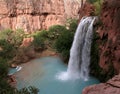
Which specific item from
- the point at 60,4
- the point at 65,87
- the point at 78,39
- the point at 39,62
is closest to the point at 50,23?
the point at 60,4

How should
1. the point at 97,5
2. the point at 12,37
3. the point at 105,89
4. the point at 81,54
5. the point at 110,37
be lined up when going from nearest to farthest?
the point at 105,89 → the point at 110,37 → the point at 81,54 → the point at 97,5 → the point at 12,37

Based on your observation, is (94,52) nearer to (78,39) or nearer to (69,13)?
(78,39)

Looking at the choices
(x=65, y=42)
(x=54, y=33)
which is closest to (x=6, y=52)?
(x=65, y=42)

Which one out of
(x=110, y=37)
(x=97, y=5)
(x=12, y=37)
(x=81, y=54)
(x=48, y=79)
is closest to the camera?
(x=110, y=37)

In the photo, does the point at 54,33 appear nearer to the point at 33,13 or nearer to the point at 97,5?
the point at 33,13

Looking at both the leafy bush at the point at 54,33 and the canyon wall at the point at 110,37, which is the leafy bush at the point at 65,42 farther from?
the leafy bush at the point at 54,33

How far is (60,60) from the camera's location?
2481cm

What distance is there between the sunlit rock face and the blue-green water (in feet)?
43.8

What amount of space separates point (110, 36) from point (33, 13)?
23.8 meters

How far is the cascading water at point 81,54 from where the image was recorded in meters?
19.0

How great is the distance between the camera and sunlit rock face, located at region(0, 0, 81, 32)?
35875 mm

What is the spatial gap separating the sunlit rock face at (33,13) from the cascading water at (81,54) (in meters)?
17.9

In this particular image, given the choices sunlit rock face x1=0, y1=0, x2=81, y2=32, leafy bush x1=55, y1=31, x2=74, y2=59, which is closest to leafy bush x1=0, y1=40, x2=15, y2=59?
leafy bush x1=55, y1=31, x2=74, y2=59

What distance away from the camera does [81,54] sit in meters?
20.2
